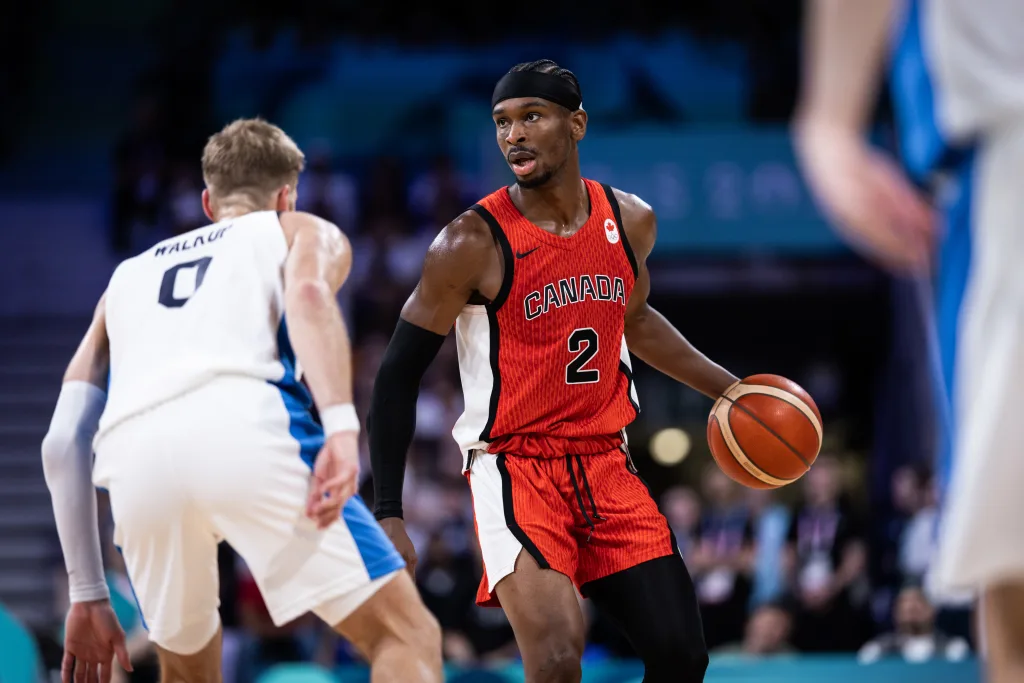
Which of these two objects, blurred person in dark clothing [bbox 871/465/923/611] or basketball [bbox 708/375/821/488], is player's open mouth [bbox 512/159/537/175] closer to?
basketball [bbox 708/375/821/488]

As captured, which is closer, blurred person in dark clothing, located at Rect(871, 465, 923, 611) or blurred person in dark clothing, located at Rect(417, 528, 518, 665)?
blurred person in dark clothing, located at Rect(417, 528, 518, 665)

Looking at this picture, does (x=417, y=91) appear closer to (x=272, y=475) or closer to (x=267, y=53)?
(x=267, y=53)

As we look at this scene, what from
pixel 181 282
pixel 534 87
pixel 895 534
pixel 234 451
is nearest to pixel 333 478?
pixel 234 451

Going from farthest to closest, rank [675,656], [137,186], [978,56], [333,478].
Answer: [137,186], [675,656], [333,478], [978,56]

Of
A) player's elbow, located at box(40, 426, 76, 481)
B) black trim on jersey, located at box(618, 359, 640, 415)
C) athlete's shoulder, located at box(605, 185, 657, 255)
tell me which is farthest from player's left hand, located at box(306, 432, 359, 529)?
athlete's shoulder, located at box(605, 185, 657, 255)

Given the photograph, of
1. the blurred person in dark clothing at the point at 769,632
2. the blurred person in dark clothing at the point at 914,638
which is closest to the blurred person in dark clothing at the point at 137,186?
the blurred person in dark clothing at the point at 769,632

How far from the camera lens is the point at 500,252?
13.4 ft

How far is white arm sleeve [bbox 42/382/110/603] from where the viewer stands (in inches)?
140

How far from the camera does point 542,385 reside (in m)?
4.06

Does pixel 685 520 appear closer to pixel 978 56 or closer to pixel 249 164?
pixel 249 164

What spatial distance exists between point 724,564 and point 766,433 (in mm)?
5471

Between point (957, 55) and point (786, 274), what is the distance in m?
12.4

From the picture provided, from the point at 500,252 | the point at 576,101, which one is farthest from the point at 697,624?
the point at 576,101

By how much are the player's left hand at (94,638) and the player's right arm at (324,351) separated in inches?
36.3
